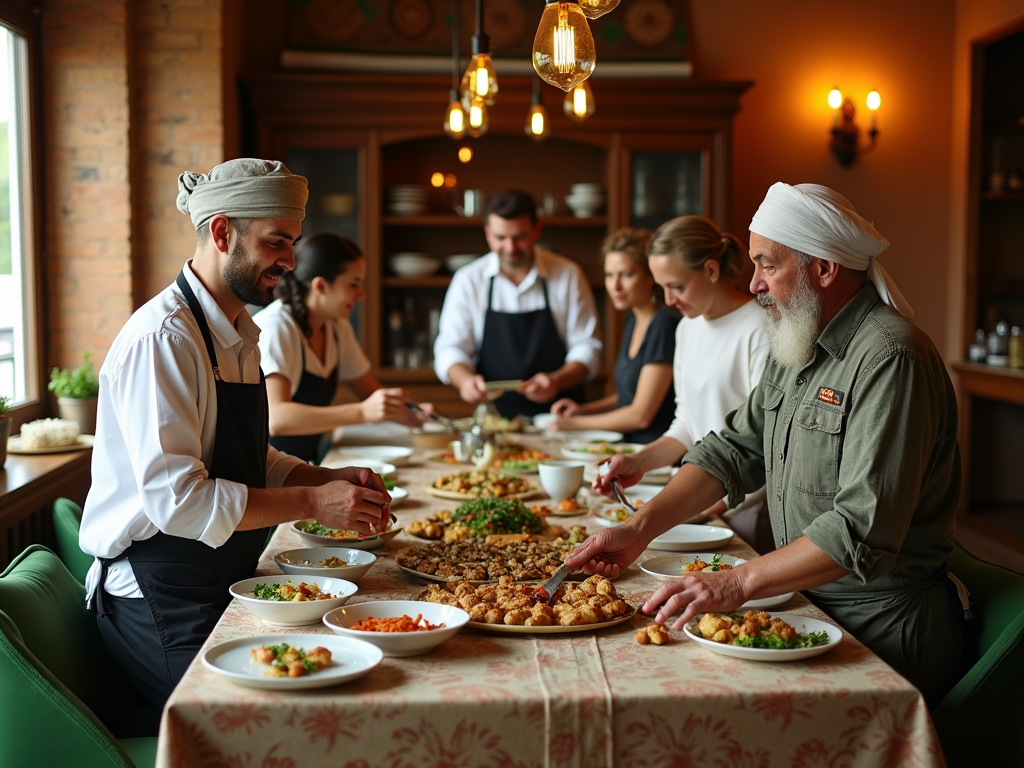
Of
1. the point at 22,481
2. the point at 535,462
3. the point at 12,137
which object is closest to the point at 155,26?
the point at 12,137

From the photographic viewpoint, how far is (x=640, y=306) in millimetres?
4137

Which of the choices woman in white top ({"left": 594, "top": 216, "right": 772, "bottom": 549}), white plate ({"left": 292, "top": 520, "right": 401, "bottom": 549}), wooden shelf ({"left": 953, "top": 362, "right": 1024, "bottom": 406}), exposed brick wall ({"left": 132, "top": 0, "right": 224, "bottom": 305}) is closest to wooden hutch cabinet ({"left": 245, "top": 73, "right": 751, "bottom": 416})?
exposed brick wall ({"left": 132, "top": 0, "right": 224, "bottom": 305})

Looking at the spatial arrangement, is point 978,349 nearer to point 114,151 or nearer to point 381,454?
point 381,454

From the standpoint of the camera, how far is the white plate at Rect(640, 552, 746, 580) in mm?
2031

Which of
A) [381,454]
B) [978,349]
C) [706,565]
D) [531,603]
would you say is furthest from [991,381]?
[531,603]

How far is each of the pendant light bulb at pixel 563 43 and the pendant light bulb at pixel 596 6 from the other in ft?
0.16

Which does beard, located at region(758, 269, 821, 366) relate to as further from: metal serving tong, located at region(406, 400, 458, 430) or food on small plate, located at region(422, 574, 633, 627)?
metal serving tong, located at region(406, 400, 458, 430)

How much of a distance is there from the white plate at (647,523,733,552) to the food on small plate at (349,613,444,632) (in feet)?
2.37

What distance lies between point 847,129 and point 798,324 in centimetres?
468

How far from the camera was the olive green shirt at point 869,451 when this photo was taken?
1.78 metres

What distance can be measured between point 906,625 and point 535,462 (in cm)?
165

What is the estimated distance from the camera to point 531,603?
1771 mm

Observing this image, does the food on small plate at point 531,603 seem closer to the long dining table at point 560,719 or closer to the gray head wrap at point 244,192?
the long dining table at point 560,719

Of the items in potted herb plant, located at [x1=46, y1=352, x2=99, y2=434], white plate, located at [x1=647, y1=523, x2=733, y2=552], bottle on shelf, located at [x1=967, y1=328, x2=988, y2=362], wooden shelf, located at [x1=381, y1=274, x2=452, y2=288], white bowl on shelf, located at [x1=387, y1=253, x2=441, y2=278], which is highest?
white bowl on shelf, located at [x1=387, y1=253, x2=441, y2=278]
